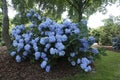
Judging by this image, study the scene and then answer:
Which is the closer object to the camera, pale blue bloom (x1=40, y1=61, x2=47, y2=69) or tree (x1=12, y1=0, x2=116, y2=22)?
pale blue bloom (x1=40, y1=61, x2=47, y2=69)

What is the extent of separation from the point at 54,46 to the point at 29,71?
2.66 ft

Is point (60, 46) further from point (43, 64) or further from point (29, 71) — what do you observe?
point (29, 71)

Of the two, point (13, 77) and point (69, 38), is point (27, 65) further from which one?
point (69, 38)

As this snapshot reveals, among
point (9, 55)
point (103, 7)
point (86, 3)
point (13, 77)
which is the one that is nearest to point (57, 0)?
point (86, 3)

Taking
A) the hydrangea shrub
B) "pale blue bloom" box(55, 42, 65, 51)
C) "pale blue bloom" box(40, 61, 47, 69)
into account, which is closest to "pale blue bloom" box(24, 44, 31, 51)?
the hydrangea shrub

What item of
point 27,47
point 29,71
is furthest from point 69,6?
point 29,71

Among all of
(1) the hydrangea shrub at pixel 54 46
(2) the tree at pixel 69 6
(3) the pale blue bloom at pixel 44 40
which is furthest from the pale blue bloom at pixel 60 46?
(2) the tree at pixel 69 6

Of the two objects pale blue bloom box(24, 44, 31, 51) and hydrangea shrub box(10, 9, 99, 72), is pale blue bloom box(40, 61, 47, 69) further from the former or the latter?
pale blue bloom box(24, 44, 31, 51)

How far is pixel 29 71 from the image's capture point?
576 cm

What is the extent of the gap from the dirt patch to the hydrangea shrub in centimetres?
15

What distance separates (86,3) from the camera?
15664 mm

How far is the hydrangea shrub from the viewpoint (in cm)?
564

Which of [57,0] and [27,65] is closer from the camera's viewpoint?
[27,65]

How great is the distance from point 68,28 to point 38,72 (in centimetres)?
126
